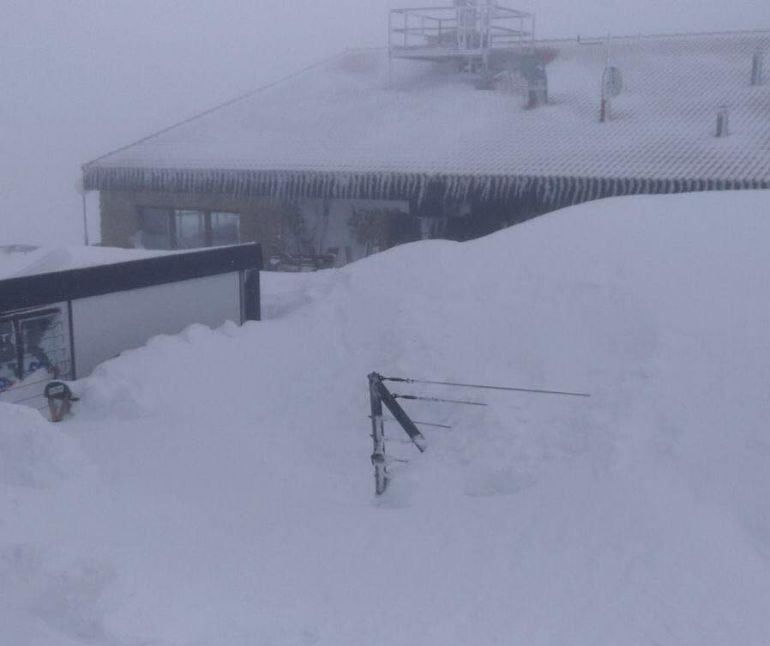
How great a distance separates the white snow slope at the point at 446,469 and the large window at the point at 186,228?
10.5 metres

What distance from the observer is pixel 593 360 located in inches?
375

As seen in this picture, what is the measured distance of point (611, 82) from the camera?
22453mm

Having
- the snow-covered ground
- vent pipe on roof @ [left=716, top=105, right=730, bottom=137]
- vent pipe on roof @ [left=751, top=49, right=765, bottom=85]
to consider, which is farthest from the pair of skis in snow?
vent pipe on roof @ [left=751, top=49, right=765, bottom=85]

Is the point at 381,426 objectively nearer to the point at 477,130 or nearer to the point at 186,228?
the point at 477,130

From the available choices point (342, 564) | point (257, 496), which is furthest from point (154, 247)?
point (342, 564)

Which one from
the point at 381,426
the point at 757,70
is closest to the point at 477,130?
the point at 757,70

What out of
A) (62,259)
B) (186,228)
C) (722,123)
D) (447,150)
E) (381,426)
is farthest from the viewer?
(186,228)

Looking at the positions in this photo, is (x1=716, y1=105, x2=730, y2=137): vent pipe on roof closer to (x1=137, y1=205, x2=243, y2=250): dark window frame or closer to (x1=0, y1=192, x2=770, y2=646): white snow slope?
(x1=0, y1=192, x2=770, y2=646): white snow slope

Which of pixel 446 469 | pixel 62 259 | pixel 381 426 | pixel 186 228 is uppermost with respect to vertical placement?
pixel 381 426

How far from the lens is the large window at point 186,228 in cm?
2277

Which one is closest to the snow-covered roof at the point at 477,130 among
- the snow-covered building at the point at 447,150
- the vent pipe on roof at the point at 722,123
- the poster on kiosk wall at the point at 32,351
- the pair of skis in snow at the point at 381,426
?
the snow-covered building at the point at 447,150

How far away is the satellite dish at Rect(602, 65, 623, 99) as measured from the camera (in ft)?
72.8

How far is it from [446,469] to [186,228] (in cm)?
1601

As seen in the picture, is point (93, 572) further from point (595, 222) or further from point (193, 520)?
point (595, 222)
